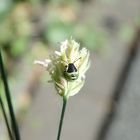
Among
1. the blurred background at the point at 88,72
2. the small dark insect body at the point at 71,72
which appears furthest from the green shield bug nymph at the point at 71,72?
the blurred background at the point at 88,72

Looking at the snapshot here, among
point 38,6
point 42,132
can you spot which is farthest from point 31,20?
point 42,132

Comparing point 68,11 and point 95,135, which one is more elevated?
point 68,11

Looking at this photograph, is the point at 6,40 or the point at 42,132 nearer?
the point at 42,132

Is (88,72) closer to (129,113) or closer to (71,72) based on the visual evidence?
(129,113)

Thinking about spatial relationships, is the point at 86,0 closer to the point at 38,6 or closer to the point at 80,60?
the point at 38,6

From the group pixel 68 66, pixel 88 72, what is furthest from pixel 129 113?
pixel 68 66

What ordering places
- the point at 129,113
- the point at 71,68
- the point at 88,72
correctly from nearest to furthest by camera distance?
the point at 71,68 < the point at 129,113 < the point at 88,72

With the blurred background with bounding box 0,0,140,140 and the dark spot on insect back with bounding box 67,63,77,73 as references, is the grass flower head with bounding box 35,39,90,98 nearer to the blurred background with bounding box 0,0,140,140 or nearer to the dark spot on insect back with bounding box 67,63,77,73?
the dark spot on insect back with bounding box 67,63,77,73
